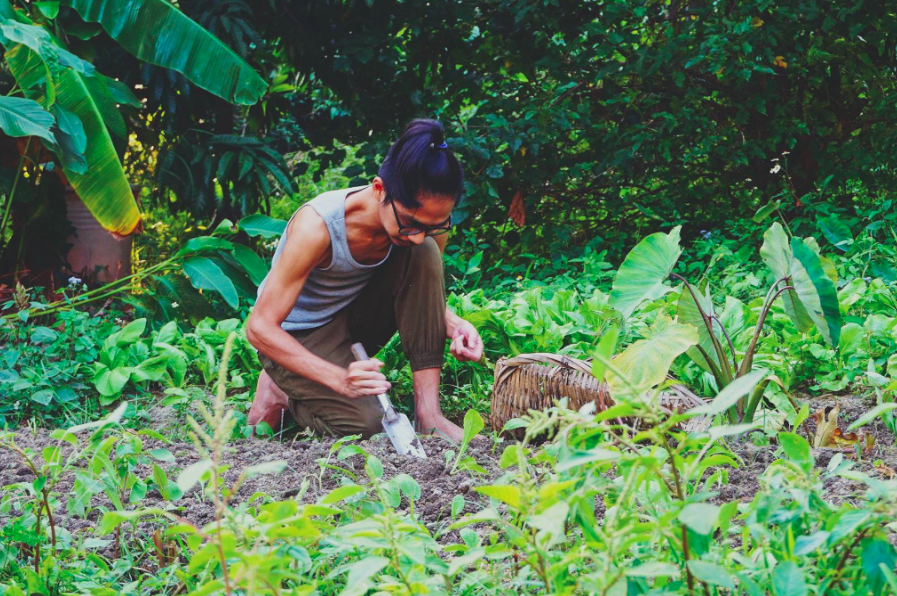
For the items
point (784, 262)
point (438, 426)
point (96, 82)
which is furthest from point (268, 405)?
point (96, 82)

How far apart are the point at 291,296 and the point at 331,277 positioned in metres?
0.25

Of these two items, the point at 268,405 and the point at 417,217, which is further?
the point at 268,405

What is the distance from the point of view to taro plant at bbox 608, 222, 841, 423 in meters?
2.00

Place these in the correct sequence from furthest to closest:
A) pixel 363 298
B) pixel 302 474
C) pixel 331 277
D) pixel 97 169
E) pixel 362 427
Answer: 1. pixel 97 169
2. pixel 363 298
3. pixel 331 277
4. pixel 362 427
5. pixel 302 474

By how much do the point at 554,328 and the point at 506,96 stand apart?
8.89ft

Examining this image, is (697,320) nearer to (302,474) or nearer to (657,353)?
(657,353)

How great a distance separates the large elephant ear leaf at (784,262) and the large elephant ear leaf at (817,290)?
37mm

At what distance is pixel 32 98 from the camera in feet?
13.4

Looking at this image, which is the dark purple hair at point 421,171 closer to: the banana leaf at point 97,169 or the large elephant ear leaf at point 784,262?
the large elephant ear leaf at point 784,262

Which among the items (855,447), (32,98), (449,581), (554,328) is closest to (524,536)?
(449,581)

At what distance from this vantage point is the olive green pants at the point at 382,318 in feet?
8.87

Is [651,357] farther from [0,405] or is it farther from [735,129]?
[735,129]

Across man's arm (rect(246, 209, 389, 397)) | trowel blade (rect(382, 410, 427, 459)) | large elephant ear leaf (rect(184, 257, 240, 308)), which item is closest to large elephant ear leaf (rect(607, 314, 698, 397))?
trowel blade (rect(382, 410, 427, 459))

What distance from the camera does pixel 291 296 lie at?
2545 millimetres
